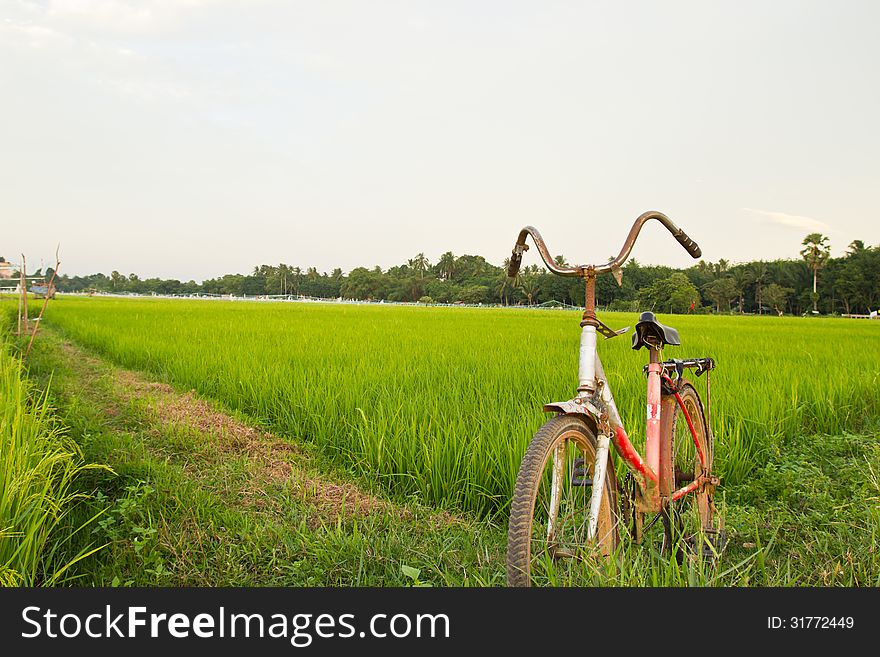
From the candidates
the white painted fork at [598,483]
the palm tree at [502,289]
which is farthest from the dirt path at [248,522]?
the palm tree at [502,289]

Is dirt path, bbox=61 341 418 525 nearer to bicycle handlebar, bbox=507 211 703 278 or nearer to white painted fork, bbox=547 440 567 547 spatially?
white painted fork, bbox=547 440 567 547

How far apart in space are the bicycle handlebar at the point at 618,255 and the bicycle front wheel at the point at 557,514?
48cm

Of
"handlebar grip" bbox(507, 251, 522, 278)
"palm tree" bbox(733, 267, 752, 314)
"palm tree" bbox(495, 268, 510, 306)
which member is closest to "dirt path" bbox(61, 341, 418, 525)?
"handlebar grip" bbox(507, 251, 522, 278)

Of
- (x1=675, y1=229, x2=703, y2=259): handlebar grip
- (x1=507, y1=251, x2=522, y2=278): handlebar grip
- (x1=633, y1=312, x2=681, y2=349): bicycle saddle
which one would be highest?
(x1=675, y1=229, x2=703, y2=259): handlebar grip

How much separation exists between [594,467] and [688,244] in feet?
2.89

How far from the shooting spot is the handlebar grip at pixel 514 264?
2070mm

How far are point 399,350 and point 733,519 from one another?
18.2ft

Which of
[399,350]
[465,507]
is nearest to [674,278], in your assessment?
[399,350]

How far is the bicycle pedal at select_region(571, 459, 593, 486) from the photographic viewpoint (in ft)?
6.14

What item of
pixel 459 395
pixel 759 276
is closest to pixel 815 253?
pixel 759 276

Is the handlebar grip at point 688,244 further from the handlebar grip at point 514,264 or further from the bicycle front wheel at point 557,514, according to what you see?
the bicycle front wheel at point 557,514

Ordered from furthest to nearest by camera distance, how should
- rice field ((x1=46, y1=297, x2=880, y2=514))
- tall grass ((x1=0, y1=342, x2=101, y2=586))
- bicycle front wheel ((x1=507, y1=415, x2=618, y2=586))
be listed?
rice field ((x1=46, y1=297, x2=880, y2=514)), tall grass ((x1=0, y1=342, x2=101, y2=586)), bicycle front wheel ((x1=507, y1=415, x2=618, y2=586))

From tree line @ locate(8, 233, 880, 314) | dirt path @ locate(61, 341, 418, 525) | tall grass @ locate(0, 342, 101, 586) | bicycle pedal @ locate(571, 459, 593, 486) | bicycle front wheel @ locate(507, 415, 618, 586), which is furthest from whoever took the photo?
tree line @ locate(8, 233, 880, 314)

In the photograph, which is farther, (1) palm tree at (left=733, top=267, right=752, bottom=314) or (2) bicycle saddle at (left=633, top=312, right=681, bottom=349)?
(1) palm tree at (left=733, top=267, right=752, bottom=314)
